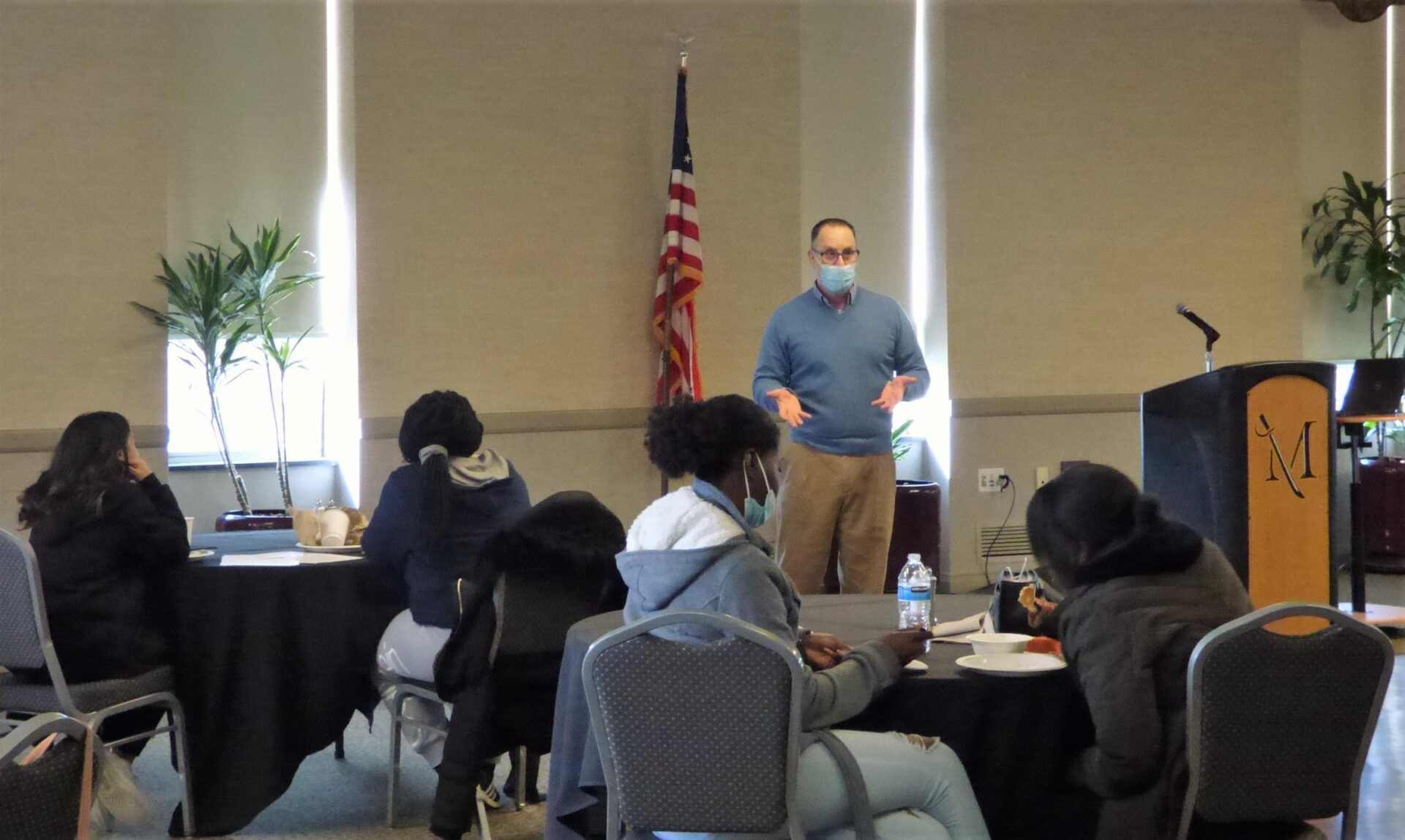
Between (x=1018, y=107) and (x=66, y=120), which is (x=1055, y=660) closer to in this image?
(x=66, y=120)

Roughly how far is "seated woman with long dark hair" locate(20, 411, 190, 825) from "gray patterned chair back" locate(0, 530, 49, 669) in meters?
0.12

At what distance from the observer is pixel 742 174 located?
700cm

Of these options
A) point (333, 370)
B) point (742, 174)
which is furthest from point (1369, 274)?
point (333, 370)

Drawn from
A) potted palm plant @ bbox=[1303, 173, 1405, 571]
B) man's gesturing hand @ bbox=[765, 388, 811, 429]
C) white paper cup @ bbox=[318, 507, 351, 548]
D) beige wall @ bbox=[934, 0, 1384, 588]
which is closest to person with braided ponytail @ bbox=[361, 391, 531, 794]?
white paper cup @ bbox=[318, 507, 351, 548]

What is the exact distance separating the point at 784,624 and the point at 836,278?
8.05 feet

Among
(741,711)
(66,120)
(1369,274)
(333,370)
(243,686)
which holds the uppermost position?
(66,120)

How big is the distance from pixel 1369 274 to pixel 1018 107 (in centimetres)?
237

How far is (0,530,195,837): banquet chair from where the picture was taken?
10.6ft

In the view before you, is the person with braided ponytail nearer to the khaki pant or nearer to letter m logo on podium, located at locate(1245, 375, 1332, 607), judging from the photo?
the khaki pant

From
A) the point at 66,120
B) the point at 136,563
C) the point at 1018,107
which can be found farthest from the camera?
the point at 1018,107

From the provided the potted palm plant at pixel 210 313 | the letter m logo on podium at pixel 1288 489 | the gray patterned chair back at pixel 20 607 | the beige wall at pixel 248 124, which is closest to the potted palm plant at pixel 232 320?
the potted palm plant at pixel 210 313

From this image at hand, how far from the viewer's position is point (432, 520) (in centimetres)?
357

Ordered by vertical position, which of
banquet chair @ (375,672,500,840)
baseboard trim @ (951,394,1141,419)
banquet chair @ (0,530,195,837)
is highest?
baseboard trim @ (951,394,1141,419)

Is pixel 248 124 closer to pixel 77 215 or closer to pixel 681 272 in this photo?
pixel 77 215
